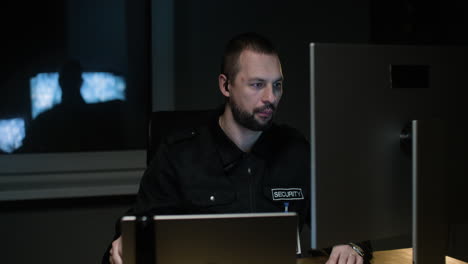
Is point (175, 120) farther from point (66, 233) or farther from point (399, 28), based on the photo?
point (399, 28)

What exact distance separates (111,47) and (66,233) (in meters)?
0.98

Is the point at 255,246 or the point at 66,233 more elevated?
the point at 255,246

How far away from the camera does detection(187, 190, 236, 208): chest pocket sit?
163 cm

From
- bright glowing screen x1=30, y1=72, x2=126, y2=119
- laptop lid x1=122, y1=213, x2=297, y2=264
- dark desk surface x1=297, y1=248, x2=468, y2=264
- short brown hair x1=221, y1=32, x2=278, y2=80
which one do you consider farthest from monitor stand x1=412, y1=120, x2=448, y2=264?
bright glowing screen x1=30, y1=72, x2=126, y2=119

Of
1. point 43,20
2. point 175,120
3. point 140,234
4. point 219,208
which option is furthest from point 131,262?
point 43,20

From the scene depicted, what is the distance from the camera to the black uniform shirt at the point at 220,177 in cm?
164

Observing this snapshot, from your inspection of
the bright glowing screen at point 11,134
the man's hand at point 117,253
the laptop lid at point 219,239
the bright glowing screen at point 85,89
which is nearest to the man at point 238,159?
the man's hand at point 117,253

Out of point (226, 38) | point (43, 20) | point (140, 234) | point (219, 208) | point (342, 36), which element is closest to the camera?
point (140, 234)

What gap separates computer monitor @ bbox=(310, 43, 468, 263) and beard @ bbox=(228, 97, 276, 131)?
2.24ft

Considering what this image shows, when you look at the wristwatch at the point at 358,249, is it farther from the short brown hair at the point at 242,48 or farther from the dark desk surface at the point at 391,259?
the short brown hair at the point at 242,48

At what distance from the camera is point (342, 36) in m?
2.87

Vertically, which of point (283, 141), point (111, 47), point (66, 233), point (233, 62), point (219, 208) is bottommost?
point (66, 233)

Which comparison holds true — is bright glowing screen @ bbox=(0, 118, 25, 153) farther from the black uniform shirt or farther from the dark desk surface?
the dark desk surface

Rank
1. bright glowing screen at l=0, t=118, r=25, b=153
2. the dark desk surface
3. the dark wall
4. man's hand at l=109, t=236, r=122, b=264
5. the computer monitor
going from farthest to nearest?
the dark wall
bright glowing screen at l=0, t=118, r=25, b=153
the dark desk surface
man's hand at l=109, t=236, r=122, b=264
the computer monitor
